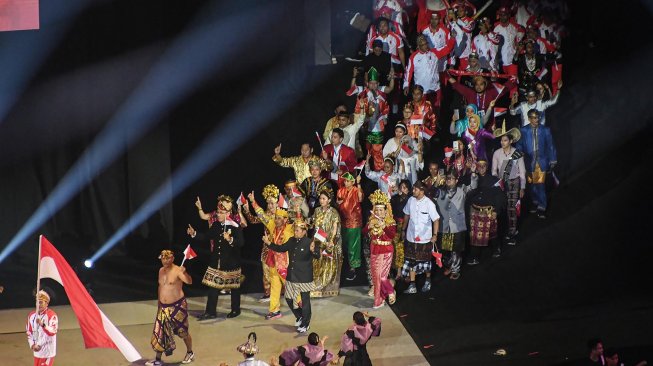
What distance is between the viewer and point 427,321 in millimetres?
15805

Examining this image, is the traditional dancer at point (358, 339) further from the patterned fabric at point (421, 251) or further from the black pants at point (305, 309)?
the patterned fabric at point (421, 251)

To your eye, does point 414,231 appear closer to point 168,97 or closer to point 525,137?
point 525,137

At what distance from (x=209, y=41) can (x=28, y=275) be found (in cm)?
377

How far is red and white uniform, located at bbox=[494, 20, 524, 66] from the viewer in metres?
17.9

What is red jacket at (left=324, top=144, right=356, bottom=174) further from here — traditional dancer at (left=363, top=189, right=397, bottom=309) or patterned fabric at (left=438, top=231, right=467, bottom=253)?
patterned fabric at (left=438, top=231, right=467, bottom=253)

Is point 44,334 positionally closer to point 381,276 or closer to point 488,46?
point 381,276

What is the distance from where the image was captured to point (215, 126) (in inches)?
699

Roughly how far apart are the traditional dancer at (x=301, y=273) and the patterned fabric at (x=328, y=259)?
29.2 inches

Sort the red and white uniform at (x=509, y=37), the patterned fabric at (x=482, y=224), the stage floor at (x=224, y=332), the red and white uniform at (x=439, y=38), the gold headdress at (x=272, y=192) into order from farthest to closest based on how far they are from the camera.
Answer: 1. the red and white uniform at (x=509, y=37)
2. the red and white uniform at (x=439, y=38)
3. the patterned fabric at (x=482, y=224)
4. the gold headdress at (x=272, y=192)
5. the stage floor at (x=224, y=332)

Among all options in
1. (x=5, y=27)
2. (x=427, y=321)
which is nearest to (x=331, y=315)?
(x=427, y=321)

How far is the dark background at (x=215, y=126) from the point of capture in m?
16.7

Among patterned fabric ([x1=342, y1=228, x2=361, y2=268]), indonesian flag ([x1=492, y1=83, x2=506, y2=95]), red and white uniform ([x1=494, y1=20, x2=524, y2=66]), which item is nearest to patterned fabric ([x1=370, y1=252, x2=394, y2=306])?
→ patterned fabric ([x1=342, y1=228, x2=361, y2=268])

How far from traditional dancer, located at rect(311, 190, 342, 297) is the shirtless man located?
2241mm

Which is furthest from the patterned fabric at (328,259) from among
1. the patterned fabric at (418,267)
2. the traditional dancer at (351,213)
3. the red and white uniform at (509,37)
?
the red and white uniform at (509,37)
